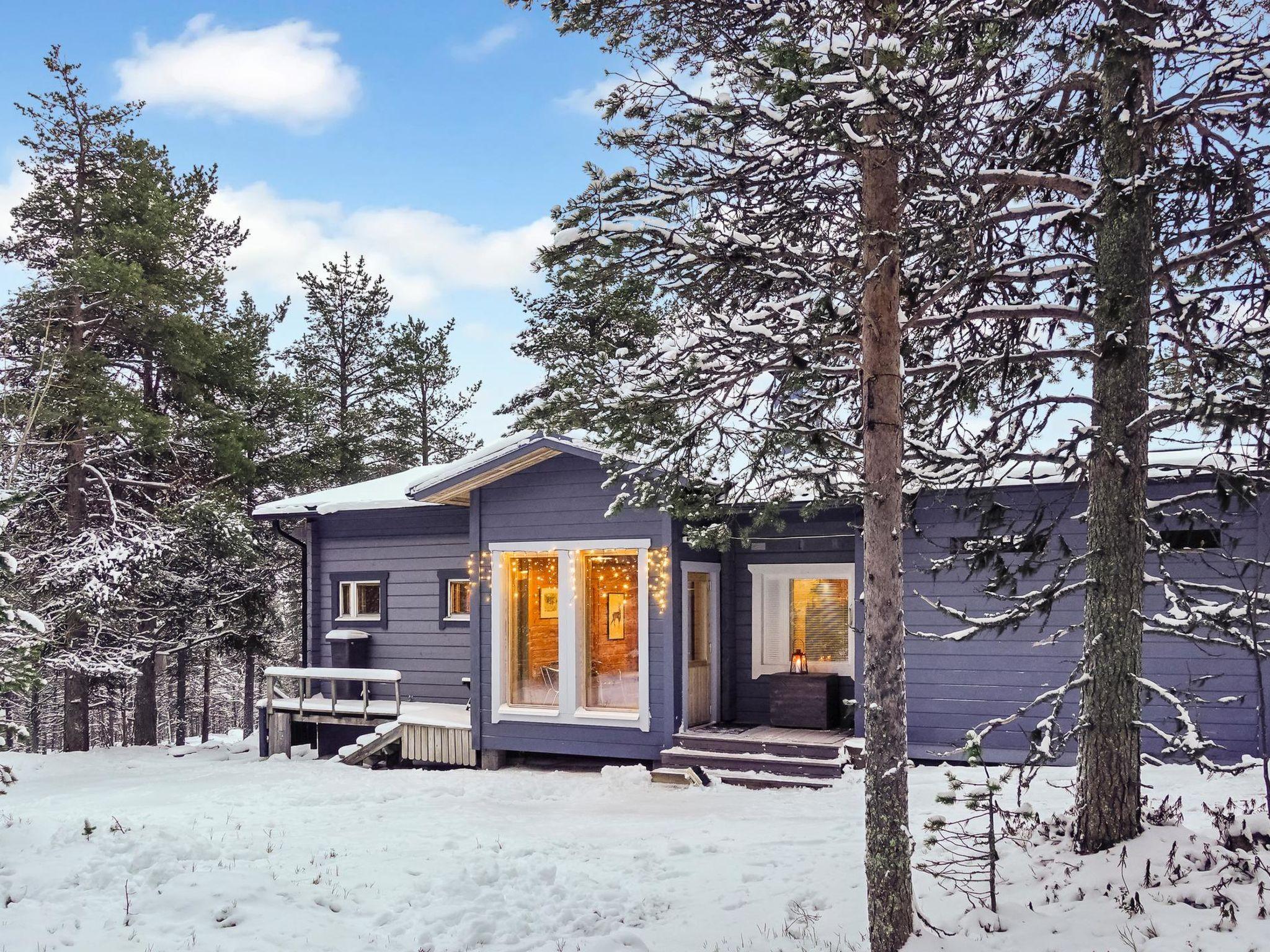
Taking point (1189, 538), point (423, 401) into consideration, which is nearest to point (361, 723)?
point (1189, 538)

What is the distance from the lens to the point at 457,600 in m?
15.0

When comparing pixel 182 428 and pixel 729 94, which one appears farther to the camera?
pixel 182 428

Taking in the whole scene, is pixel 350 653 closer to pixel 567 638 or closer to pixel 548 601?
pixel 548 601

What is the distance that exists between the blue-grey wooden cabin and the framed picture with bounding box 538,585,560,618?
0.02 m

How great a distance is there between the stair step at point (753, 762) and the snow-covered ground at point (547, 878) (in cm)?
34

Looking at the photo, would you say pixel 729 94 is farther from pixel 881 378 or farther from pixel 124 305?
pixel 124 305

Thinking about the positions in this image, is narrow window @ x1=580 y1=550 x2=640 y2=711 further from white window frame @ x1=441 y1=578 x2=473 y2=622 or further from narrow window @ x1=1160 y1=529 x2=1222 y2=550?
narrow window @ x1=1160 y1=529 x2=1222 y2=550

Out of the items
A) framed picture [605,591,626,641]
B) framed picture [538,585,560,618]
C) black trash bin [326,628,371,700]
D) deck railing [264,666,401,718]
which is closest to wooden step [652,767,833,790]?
framed picture [605,591,626,641]

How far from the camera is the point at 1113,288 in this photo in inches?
229

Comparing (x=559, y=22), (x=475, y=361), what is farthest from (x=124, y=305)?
(x=475, y=361)

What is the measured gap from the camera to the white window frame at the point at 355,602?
50.5 feet

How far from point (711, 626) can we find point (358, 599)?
6566 mm

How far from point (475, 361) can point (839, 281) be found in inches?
6057

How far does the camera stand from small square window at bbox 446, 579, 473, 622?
14.9 meters
